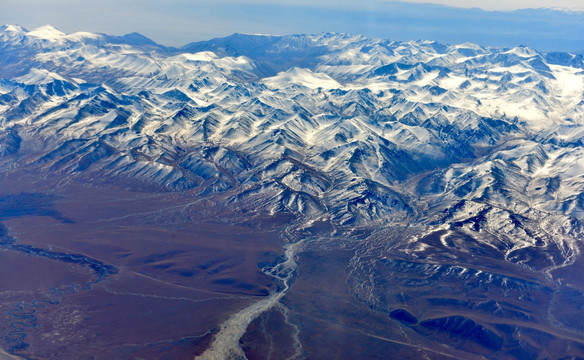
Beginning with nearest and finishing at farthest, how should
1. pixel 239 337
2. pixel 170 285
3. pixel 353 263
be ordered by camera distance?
pixel 239 337, pixel 170 285, pixel 353 263

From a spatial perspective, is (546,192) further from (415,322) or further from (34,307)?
(34,307)

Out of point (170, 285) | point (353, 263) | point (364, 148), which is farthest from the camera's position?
point (364, 148)

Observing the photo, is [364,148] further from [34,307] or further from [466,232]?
[34,307]

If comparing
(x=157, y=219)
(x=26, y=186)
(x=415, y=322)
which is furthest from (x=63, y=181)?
(x=415, y=322)

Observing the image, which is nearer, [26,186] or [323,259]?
[323,259]

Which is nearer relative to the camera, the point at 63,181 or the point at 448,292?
the point at 448,292

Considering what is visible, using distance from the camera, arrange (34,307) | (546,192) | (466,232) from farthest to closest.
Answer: (546,192) < (466,232) < (34,307)

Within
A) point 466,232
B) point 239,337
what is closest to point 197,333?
point 239,337

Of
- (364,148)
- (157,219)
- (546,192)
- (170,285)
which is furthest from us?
(364,148)
